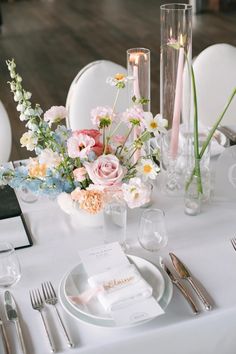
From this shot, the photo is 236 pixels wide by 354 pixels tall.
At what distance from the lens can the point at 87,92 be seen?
2.29 meters

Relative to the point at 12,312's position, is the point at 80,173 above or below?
above

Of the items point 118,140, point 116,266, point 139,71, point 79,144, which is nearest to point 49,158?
point 79,144

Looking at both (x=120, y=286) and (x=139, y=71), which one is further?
(x=139, y=71)

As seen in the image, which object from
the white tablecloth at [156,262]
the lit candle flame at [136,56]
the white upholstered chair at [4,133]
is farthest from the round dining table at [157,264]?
the white upholstered chair at [4,133]

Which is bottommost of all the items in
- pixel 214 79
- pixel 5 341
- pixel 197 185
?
pixel 5 341

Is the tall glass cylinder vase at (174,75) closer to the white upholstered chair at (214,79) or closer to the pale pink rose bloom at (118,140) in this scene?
the pale pink rose bloom at (118,140)

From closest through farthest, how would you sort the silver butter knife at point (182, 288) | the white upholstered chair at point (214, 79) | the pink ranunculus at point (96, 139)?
1. the silver butter knife at point (182, 288)
2. the pink ranunculus at point (96, 139)
3. the white upholstered chair at point (214, 79)

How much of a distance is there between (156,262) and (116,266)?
125mm

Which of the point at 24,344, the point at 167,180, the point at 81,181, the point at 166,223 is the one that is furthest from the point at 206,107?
the point at 24,344

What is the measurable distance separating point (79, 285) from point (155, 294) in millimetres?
181

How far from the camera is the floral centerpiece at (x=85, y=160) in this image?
52.7 inches

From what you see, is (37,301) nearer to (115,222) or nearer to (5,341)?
(5,341)

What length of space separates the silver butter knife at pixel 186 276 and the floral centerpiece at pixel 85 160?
0.17 meters

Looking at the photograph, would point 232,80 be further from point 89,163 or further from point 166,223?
point 89,163
